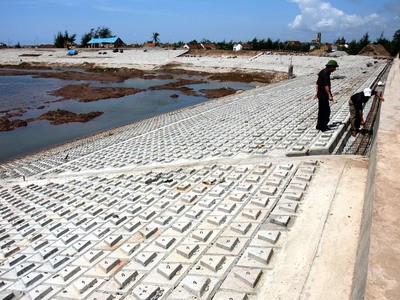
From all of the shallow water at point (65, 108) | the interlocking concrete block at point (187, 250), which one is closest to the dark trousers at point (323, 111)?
the interlocking concrete block at point (187, 250)

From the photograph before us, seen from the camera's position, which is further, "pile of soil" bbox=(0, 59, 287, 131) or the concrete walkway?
"pile of soil" bbox=(0, 59, 287, 131)

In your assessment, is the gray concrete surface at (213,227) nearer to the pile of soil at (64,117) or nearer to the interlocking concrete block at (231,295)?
the interlocking concrete block at (231,295)

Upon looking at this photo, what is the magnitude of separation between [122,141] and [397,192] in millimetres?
10948

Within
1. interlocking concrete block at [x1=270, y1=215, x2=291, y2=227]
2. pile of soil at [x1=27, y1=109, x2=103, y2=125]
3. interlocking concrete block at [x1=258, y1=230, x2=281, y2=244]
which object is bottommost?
pile of soil at [x1=27, y1=109, x2=103, y2=125]

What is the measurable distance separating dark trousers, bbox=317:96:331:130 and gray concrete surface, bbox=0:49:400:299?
30 centimetres

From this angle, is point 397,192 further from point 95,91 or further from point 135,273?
point 95,91

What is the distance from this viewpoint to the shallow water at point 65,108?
1680 centimetres

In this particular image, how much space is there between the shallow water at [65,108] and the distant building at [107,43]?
42339mm

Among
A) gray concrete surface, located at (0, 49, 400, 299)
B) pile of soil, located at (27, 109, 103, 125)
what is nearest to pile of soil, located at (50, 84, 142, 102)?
pile of soil, located at (27, 109, 103, 125)

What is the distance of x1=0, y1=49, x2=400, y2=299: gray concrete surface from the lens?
318cm

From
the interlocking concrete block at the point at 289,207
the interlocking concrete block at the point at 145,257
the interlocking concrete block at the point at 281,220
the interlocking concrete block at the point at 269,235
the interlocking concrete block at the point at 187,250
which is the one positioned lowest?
the interlocking concrete block at the point at 145,257

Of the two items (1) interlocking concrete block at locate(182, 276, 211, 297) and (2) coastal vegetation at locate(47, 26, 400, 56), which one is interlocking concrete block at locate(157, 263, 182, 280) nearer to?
(1) interlocking concrete block at locate(182, 276, 211, 297)

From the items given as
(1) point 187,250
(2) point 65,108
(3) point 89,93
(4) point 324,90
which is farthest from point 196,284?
(3) point 89,93

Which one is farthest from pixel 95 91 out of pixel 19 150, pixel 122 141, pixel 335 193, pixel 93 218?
pixel 335 193
